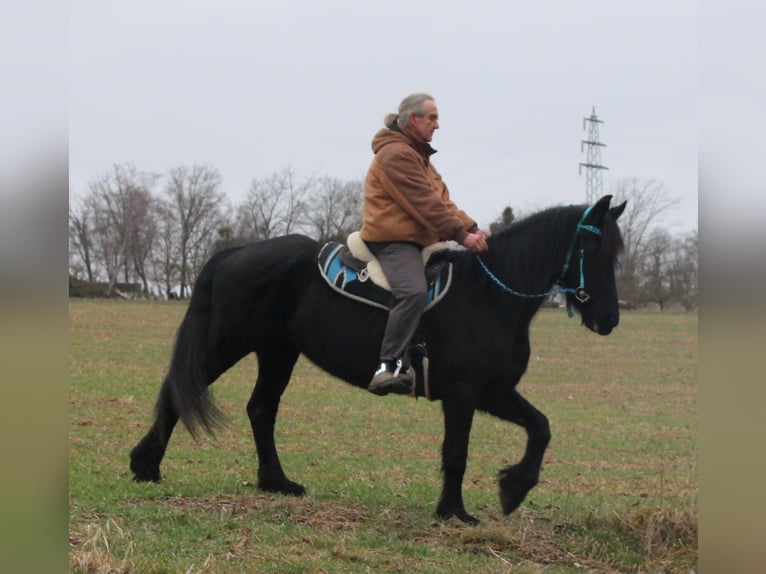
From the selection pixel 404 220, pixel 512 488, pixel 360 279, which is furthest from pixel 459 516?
pixel 404 220

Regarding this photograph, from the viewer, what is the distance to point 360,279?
6629mm

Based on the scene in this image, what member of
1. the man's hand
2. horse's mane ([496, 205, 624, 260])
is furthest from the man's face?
horse's mane ([496, 205, 624, 260])

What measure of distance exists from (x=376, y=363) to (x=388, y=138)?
1.77 m

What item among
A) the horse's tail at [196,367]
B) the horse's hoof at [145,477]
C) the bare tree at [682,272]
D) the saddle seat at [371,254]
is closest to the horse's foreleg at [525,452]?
the saddle seat at [371,254]

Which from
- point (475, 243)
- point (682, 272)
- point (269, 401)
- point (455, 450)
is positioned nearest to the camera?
point (455, 450)

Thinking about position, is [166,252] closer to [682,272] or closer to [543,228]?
[682,272]

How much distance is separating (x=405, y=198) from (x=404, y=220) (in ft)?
0.68

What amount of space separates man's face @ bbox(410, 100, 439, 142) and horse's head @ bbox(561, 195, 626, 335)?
1378 millimetres

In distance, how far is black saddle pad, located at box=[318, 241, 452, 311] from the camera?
6.49 meters

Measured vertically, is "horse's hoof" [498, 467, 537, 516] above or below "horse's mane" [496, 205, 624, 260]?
below

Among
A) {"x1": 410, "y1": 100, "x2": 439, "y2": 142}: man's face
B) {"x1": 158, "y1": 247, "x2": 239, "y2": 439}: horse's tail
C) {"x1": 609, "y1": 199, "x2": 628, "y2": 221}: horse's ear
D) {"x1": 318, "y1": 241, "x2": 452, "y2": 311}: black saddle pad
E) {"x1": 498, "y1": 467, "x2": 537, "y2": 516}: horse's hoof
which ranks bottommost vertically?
{"x1": 498, "y1": 467, "x2": 537, "y2": 516}: horse's hoof

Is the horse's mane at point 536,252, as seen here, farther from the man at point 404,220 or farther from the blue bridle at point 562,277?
the man at point 404,220

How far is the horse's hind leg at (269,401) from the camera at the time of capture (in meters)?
7.27

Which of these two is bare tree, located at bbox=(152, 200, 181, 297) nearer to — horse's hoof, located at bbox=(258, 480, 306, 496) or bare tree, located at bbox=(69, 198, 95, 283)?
bare tree, located at bbox=(69, 198, 95, 283)
